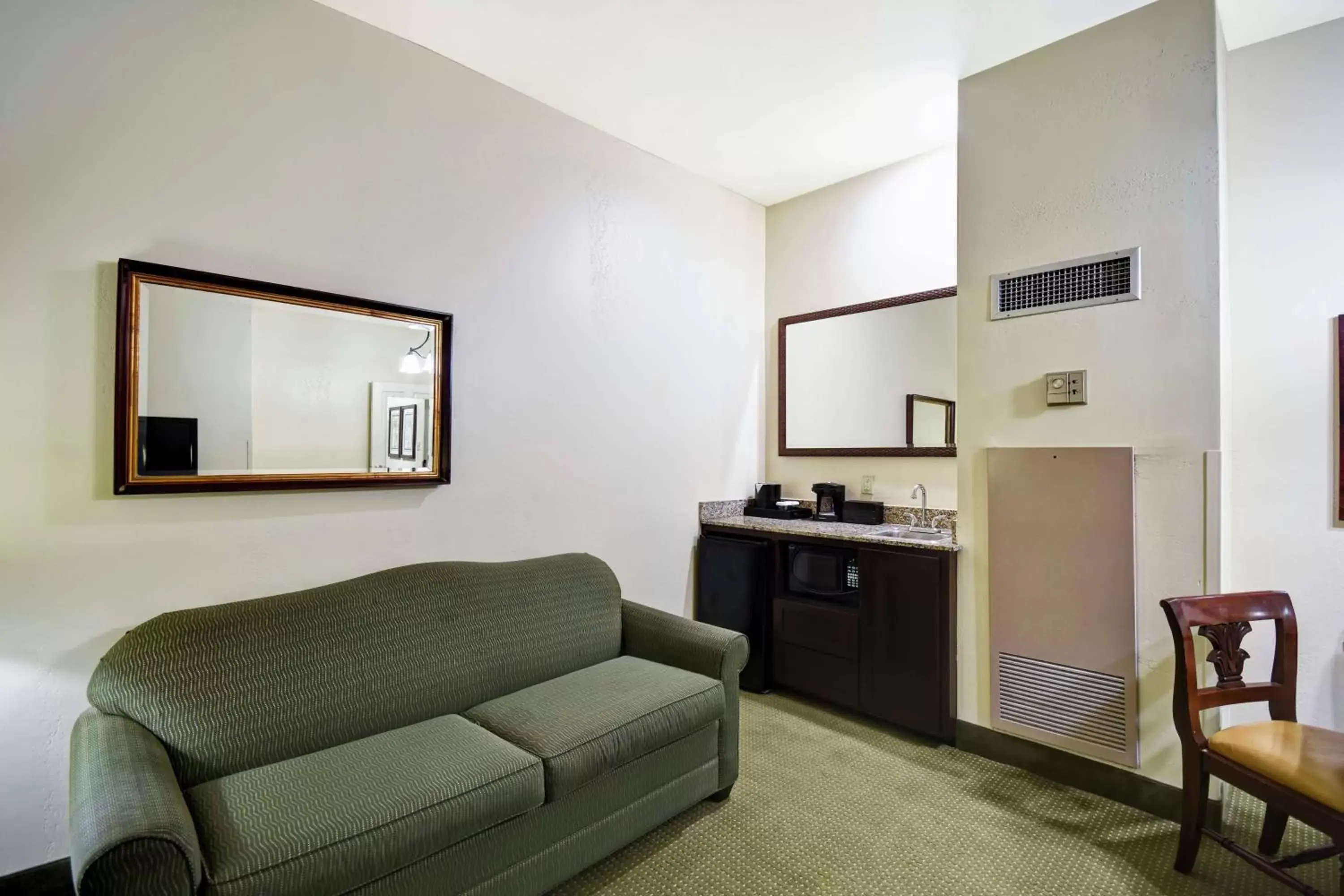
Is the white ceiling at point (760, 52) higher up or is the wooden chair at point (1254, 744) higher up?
the white ceiling at point (760, 52)

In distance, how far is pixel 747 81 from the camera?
2.77m

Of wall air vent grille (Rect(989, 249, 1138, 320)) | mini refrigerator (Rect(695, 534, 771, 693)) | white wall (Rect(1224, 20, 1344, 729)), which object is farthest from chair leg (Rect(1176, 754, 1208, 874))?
mini refrigerator (Rect(695, 534, 771, 693))

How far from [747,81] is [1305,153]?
2.24 m

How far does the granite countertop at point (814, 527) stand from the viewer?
2822 millimetres

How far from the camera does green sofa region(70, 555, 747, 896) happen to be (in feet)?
4.37

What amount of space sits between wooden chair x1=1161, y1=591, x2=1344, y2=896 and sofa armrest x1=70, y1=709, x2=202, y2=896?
262cm

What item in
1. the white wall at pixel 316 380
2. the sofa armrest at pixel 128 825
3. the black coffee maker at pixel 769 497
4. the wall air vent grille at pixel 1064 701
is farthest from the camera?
the black coffee maker at pixel 769 497

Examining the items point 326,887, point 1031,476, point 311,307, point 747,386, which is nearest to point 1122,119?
point 1031,476

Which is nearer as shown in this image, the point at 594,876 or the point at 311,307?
the point at 594,876

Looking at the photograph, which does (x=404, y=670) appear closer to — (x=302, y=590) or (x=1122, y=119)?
(x=302, y=590)

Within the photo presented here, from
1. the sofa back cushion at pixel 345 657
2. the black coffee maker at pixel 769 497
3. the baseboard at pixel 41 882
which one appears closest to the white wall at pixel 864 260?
the black coffee maker at pixel 769 497

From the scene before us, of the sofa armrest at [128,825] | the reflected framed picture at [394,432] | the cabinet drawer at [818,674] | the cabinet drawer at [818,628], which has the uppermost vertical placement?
the reflected framed picture at [394,432]

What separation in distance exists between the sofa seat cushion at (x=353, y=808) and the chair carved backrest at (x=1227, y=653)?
2.01 meters

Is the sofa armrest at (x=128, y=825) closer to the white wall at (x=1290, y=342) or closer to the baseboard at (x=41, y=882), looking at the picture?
the baseboard at (x=41, y=882)
